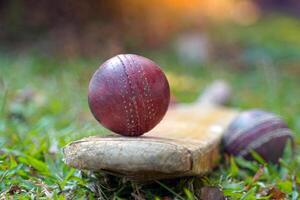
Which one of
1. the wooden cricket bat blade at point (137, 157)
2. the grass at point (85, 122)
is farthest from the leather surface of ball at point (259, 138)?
the wooden cricket bat blade at point (137, 157)

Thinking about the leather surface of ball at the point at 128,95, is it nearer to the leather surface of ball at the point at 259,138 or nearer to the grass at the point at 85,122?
the grass at the point at 85,122

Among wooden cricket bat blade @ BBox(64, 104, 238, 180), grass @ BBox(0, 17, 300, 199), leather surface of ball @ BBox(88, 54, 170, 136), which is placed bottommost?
grass @ BBox(0, 17, 300, 199)

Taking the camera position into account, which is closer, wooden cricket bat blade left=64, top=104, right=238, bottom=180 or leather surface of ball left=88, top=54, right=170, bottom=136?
wooden cricket bat blade left=64, top=104, right=238, bottom=180

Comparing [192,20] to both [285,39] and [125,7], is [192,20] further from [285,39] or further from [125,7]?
[285,39]

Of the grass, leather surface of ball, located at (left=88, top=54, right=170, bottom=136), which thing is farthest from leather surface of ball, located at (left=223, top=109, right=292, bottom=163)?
leather surface of ball, located at (left=88, top=54, right=170, bottom=136)

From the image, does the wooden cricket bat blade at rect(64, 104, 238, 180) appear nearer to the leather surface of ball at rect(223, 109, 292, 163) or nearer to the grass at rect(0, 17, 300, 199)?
the grass at rect(0, 17, 300, 199)

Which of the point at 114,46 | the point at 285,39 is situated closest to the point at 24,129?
the point at 114,46

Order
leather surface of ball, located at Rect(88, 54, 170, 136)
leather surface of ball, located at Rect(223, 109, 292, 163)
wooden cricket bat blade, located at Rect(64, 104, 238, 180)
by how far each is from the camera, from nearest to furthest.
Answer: wooden cricket bat blade, located at Rect(64, 104, 238, 180) → leather surface of ball, located at Rect(88, 54, 170, 136) → leather surface of ball, located at Rect(223, 109, 292, 163)
